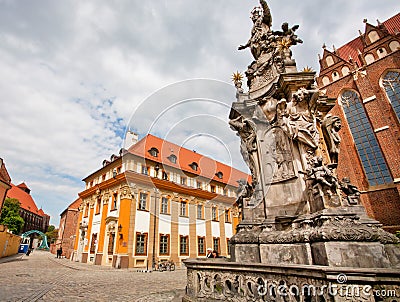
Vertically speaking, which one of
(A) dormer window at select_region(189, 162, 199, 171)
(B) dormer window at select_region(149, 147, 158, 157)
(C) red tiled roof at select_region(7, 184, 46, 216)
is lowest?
(A) dormer window at select_region(189, 162, 199, 171)

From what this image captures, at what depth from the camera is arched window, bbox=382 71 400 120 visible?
1750 cm

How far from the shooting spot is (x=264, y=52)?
6.86 meters

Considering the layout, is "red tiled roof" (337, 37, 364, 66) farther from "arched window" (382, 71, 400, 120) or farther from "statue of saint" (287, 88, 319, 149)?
"statue of saint" (287, 88, 319, 149)

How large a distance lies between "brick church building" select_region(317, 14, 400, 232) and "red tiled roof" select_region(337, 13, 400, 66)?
0.75 meters

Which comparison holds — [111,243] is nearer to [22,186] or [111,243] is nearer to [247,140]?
[247,140]

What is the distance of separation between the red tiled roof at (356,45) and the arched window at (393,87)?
125 inches

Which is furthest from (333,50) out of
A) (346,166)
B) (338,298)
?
(338,298)

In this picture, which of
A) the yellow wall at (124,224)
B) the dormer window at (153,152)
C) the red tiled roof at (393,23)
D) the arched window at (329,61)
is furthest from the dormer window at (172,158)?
the red tiled roof at (393,23)

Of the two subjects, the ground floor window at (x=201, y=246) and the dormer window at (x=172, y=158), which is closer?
the ground floor window at (x=201, y=246)

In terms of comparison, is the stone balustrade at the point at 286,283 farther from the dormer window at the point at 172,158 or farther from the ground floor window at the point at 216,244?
the ground floor window at the point at 216,244

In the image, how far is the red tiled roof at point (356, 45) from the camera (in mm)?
22656

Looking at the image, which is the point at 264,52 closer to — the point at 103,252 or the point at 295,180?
the point at 295,180

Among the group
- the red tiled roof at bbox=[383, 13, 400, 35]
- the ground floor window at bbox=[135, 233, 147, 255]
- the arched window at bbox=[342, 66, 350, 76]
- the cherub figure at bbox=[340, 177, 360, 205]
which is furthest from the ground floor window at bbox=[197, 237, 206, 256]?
the red tiled roof at bbox=[383, 13, 400, 35]

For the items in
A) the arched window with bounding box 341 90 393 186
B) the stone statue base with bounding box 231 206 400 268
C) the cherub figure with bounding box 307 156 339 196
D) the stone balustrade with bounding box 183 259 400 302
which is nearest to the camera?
the stone balustrade with bounding box 183 259 400 302
